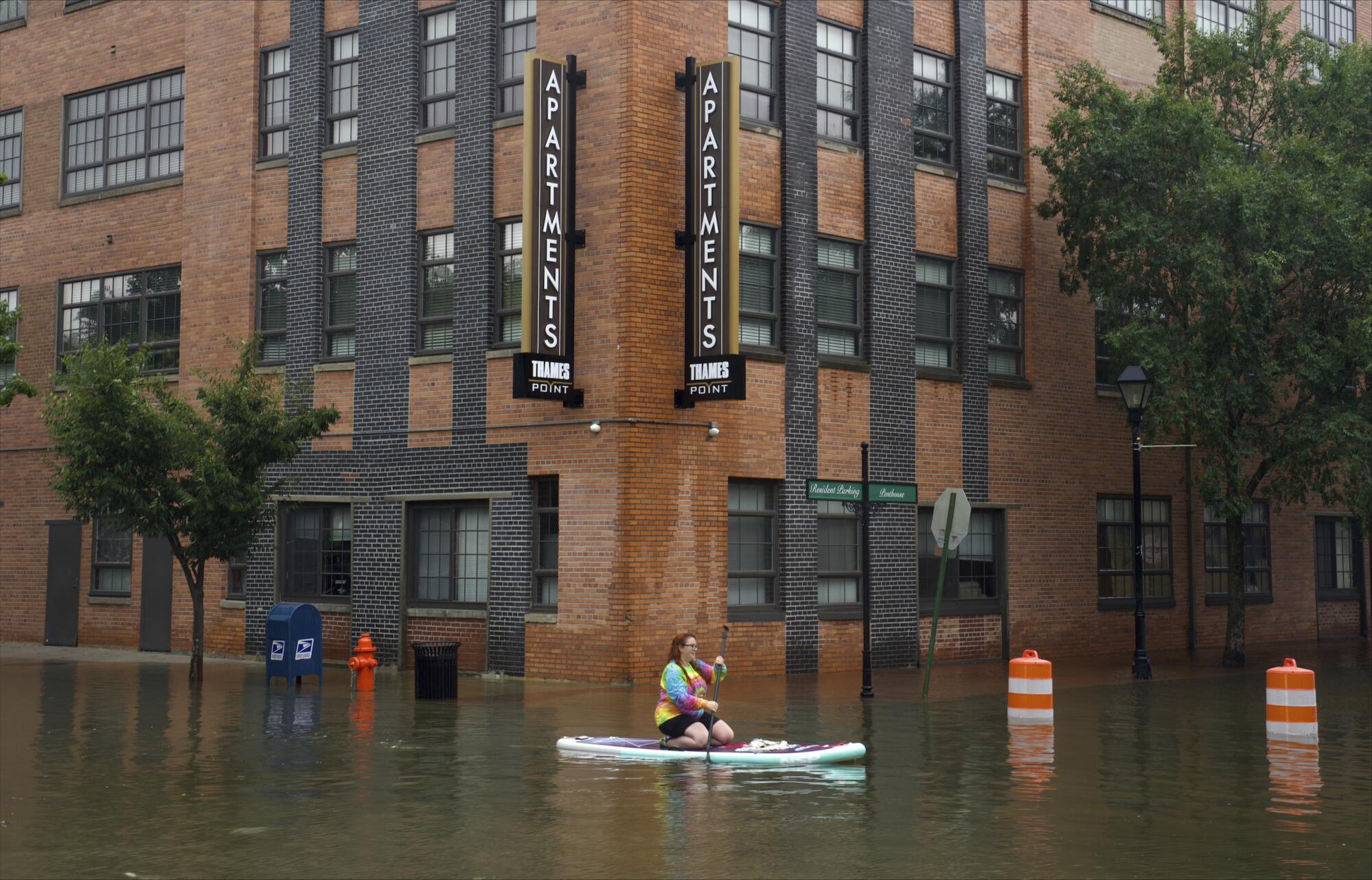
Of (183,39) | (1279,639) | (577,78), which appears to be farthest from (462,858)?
(1279,639)

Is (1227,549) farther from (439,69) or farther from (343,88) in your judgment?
(343,88)

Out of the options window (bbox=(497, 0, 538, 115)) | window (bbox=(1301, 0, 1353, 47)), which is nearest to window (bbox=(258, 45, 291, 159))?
window (bbox=(497, 0, 538, 115))

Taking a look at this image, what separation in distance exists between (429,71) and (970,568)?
12.9 meters

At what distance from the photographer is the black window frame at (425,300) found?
82.5 feet

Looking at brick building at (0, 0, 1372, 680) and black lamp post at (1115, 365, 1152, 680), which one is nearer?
brick building at (0, 0, 1372, 680)

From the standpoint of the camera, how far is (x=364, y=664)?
21.5 metres

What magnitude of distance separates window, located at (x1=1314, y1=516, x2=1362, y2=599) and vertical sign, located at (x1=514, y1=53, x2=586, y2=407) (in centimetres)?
2191

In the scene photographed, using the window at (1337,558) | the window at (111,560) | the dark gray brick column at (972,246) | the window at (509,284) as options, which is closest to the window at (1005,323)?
the dark gray brick column at (972,246)

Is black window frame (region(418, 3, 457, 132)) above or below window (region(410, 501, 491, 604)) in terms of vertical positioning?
above

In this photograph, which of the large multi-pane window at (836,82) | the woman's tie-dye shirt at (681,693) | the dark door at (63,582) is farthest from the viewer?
the dark door at (63,582)

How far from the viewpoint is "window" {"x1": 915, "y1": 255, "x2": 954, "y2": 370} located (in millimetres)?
27312

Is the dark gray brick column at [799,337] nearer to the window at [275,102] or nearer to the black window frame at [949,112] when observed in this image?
the black window frame at [949,112]

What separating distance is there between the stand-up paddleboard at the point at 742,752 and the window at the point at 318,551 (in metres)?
12.7

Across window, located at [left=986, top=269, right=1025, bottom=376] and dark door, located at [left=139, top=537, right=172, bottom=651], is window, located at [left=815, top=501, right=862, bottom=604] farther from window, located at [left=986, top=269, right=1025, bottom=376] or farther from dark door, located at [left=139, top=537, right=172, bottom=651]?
dark door, located at [left=139, top=537, right=172, bottom=651]
